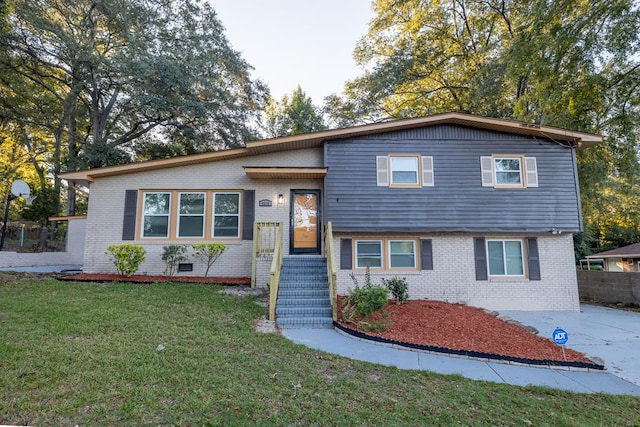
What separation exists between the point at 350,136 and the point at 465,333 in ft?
19.0

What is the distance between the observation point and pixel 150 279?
8.73 meters

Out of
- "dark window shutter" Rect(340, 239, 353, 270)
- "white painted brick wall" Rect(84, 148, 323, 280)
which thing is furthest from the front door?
"dark window shutter" Rect(340, 239, 353, 270)

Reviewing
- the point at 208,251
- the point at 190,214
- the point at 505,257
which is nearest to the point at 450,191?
the point at 505,257

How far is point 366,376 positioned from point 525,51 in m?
11.2

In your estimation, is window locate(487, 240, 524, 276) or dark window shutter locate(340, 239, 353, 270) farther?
window locate(487, 240, 524, 276)

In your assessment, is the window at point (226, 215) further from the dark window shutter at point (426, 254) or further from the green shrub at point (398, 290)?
the dark window shutter at point (426, 254)

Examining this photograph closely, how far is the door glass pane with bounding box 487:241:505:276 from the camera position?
9.08 m

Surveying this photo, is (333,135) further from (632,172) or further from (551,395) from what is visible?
(632,172)

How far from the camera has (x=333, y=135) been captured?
30.0ft

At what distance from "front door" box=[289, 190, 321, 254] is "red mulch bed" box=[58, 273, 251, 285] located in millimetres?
1739

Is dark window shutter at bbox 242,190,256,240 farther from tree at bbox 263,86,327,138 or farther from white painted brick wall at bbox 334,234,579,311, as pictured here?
tree at bbox 263,86,327,138

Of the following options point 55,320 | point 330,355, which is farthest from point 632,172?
point 55,320

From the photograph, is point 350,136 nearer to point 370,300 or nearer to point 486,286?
point 370,300

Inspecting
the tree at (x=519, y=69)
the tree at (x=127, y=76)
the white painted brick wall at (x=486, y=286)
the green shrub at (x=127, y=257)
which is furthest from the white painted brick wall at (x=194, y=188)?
the tree at (x=519, y=69)
